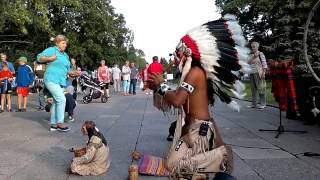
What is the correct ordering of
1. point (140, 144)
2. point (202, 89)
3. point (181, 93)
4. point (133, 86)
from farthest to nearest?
point (133, 86), point (140, 144), point (202, 89), point (181, 93)

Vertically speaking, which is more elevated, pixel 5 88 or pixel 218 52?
pixel 218 52

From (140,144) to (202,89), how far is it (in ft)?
15.0

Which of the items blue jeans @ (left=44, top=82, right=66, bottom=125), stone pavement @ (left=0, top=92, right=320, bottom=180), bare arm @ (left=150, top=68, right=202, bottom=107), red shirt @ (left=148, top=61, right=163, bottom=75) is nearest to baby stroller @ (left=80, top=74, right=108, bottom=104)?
stone pavement @ (left=0, top=92, right=320, bottom=180)

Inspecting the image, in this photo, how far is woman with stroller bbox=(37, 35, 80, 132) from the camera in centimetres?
1037

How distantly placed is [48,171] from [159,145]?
240 cm

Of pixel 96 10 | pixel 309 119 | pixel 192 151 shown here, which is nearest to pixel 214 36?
pixel 192 151

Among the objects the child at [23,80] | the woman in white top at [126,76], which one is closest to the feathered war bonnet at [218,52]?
the child at [23,80]

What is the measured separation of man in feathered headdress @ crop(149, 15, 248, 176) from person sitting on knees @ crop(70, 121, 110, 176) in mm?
2196

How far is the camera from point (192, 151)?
172 inches

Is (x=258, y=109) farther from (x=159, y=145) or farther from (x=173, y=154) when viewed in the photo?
(x=173, y=154)

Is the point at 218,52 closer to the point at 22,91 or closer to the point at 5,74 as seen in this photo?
the point at 22,91

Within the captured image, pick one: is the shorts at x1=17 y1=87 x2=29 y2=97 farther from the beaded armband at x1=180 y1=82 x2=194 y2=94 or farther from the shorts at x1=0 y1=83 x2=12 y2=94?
the beaded armband at x1=180 y1=82 x2=194 y2=94

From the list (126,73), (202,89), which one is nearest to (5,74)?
(126,73)

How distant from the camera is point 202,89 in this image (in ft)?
14.4
